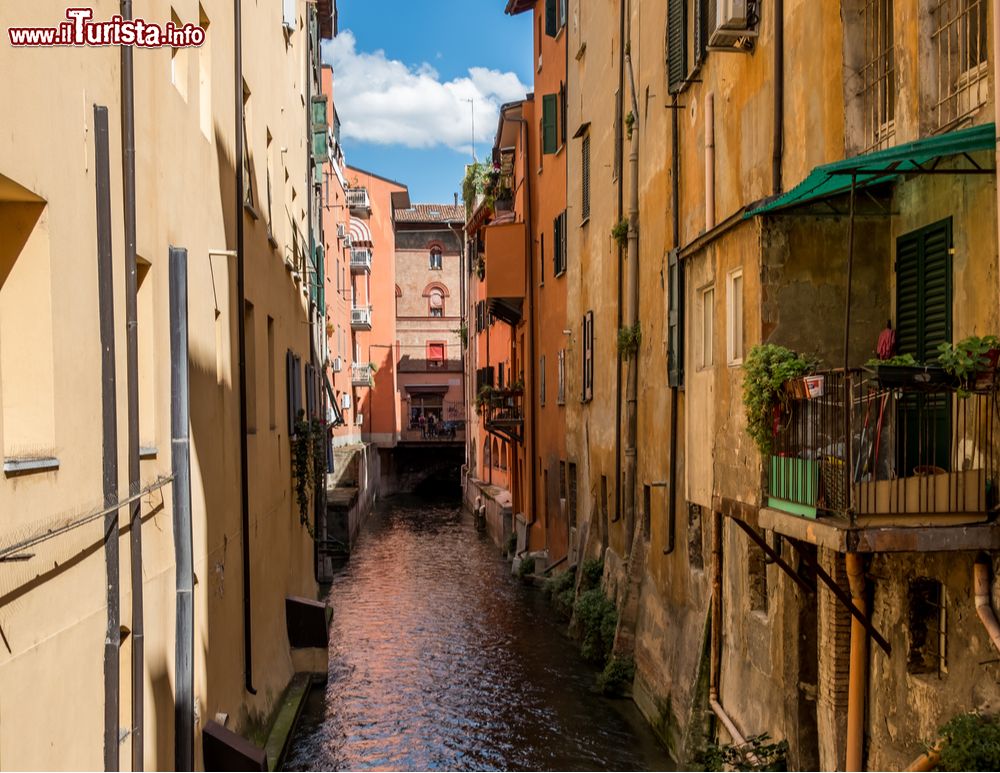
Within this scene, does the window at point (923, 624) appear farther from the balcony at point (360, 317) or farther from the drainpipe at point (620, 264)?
the balcony at point (360, 317)

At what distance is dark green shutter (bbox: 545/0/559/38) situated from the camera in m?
26.3

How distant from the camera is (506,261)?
30312 millimetres

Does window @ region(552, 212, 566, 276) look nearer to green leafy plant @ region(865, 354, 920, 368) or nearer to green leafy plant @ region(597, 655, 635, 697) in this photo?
green leafy plant @ region(597, 655, 635, 697)

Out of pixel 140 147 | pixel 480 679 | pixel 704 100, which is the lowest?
pixel 480 679

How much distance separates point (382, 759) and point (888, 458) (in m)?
8.75

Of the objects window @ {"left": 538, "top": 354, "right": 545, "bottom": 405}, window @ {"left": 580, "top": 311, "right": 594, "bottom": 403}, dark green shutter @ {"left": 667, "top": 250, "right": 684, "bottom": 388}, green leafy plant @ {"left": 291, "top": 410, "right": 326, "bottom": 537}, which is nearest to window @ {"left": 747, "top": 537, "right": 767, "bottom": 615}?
dark green shutter @ {"left": 667, "top": 250, "right": 684, "bottom": 388}

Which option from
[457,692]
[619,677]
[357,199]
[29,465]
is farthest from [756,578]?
[357,199]

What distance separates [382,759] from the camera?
13930mm

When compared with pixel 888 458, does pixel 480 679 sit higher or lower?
lower

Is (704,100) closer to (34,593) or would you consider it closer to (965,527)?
(965,527)

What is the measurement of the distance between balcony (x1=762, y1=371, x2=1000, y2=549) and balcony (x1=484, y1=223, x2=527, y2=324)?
72.3 ft

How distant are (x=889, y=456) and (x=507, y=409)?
25.5 meters

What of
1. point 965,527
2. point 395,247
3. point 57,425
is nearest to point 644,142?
point 965,527

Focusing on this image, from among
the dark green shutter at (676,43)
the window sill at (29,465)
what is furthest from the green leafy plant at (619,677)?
the window sill at (29,465)
